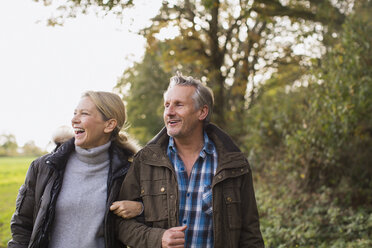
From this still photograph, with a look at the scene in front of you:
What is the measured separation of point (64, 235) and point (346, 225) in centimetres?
497

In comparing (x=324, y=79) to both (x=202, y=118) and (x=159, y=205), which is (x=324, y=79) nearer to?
(x=202, y=118)

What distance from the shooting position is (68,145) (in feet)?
10.1

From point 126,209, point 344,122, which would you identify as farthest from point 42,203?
point 344,122

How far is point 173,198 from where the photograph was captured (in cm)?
286

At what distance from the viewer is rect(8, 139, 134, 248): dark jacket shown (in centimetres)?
276

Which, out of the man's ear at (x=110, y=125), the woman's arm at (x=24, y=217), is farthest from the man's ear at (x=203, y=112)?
the woman's arm at (x=24, y=217)

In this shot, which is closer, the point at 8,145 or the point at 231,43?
the point at 231,43

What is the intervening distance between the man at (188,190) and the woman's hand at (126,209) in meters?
0.06

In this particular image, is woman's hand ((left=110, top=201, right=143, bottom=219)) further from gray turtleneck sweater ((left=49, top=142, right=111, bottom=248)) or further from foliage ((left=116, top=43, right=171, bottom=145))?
foliage ((left=116, top=43, right=171, bottom=145))

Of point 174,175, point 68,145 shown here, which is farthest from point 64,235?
point 174,175

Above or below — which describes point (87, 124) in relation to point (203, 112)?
below

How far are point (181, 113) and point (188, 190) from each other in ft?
2.11

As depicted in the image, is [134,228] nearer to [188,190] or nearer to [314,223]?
[188,190]

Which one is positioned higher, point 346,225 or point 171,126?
point 171,126
